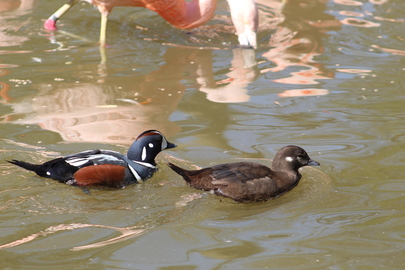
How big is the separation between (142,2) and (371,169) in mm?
5031

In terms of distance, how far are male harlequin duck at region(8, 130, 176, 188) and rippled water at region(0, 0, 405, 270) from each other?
0.09 m

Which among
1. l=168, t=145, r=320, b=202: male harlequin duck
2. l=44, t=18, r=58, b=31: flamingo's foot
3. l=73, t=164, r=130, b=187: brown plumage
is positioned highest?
l=44, t=18, r=58, b=31: flamingo's foot

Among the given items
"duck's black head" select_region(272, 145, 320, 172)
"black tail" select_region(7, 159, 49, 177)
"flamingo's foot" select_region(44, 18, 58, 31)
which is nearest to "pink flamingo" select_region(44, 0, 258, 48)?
"flamingo's foot" select_region(44, 18, 58, 31)

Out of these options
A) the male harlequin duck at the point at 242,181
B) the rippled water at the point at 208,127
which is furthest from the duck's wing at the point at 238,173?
the rippled water at the point at 208,127

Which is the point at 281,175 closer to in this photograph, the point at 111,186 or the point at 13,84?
the point at 111,186

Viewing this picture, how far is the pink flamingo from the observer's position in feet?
30.0

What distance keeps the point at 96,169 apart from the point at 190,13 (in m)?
5.12

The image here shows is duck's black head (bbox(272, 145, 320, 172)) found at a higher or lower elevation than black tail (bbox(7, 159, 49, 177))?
lower

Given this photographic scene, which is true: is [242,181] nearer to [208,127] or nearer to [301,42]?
[208,127]

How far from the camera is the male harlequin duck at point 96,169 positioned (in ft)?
16.3

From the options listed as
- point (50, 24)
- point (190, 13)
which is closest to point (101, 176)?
point (190, 13)

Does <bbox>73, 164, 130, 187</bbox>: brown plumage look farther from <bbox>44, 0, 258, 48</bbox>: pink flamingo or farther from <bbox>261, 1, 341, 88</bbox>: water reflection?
<bbox>44, 0, 258, 48</bbox>: pink flamingo

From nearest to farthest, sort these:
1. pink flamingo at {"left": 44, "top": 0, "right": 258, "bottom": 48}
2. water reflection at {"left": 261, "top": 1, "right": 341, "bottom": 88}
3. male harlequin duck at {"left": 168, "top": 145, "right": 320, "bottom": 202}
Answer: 1. male harlequin duck at {"left": 168, "top": 145, "right": 320, "bottom": 202}
2. water reflection at {"left": 261, "top": 1, "right": 341, "bottom": 88}
3. pink flamingo at {"left": 44, "top": 0, "right": 258, "bottom": 48}

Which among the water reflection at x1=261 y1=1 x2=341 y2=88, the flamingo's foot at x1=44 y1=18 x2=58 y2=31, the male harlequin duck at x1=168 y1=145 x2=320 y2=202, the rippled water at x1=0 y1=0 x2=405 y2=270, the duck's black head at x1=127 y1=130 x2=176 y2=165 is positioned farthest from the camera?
the flamingo's foot at x1=44 y1=18 x2=58 y2=31
